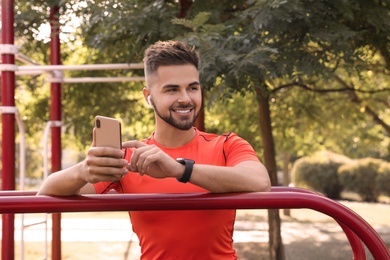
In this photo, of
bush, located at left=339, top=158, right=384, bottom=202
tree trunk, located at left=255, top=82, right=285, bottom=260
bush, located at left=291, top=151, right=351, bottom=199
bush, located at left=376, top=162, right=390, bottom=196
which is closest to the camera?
tree trunk, located at left=255, top=82, right=285, bottom=260

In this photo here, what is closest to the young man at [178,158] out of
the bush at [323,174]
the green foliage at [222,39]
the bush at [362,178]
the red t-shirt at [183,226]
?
the red t-shirt at [183,226]

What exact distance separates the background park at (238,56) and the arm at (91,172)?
229 centimetres

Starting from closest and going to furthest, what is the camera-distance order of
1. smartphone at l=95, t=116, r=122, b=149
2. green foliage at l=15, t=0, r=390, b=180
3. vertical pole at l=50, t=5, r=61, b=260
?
smartphone at l=95, t=116, r=122, b=149
green foliage at l=15, t=0, r=390, b=180
vertical pole at l=50, t=5, r=61, b=260

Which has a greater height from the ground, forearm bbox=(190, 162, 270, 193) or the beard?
the beard

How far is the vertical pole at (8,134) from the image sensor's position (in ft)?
15.0

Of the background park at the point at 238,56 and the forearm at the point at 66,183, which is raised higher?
the background park at the point at 238,56

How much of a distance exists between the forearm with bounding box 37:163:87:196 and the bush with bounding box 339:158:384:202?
54.9 ft

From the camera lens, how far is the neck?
2271 mm

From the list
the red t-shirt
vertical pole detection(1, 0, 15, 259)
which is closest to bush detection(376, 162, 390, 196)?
vertical pole detection(1, 0, 15, 259)

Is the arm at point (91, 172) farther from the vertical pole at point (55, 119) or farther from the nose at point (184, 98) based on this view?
the vertical pole at point (55, 119)

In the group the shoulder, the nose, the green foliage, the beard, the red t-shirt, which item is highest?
the green foliage

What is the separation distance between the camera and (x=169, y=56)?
219cm

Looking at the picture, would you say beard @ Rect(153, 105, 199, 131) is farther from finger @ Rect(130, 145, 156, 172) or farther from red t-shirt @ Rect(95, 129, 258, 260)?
finger @ Rect(130, 145, 156, 172)

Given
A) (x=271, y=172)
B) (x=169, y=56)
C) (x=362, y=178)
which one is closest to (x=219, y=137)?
(x=169, y=56)
